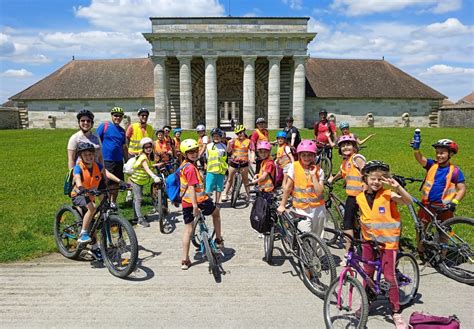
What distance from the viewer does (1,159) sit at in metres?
16.6

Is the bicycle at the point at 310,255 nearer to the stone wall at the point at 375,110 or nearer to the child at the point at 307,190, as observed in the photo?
the child at the point at 307,190

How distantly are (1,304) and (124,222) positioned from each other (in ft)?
5.24

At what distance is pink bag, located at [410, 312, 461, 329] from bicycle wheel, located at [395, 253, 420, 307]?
19.4 inches

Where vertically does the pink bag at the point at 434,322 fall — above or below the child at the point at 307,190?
below

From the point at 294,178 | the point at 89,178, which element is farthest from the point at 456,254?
the point at 89,178

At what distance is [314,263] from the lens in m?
4.33

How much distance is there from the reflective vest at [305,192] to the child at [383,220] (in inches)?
36.5

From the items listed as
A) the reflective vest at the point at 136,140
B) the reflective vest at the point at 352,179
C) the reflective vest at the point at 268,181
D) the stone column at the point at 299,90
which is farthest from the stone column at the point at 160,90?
the reflective vest at the point at 352,179

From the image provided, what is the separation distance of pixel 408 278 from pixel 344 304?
82 centimetres

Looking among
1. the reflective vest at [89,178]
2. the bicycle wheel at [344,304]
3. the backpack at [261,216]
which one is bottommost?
the bicycle wheel at [344,304]

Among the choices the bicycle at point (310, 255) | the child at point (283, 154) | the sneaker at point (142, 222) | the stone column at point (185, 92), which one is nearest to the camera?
the bicycle at point (310, 255)

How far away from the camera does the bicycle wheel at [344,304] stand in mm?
3514

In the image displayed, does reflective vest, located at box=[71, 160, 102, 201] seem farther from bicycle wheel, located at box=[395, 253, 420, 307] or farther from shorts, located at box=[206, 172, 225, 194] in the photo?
bicycle wheel, located at box=[395, 253, 420, 307]

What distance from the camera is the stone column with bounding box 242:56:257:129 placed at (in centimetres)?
3256
